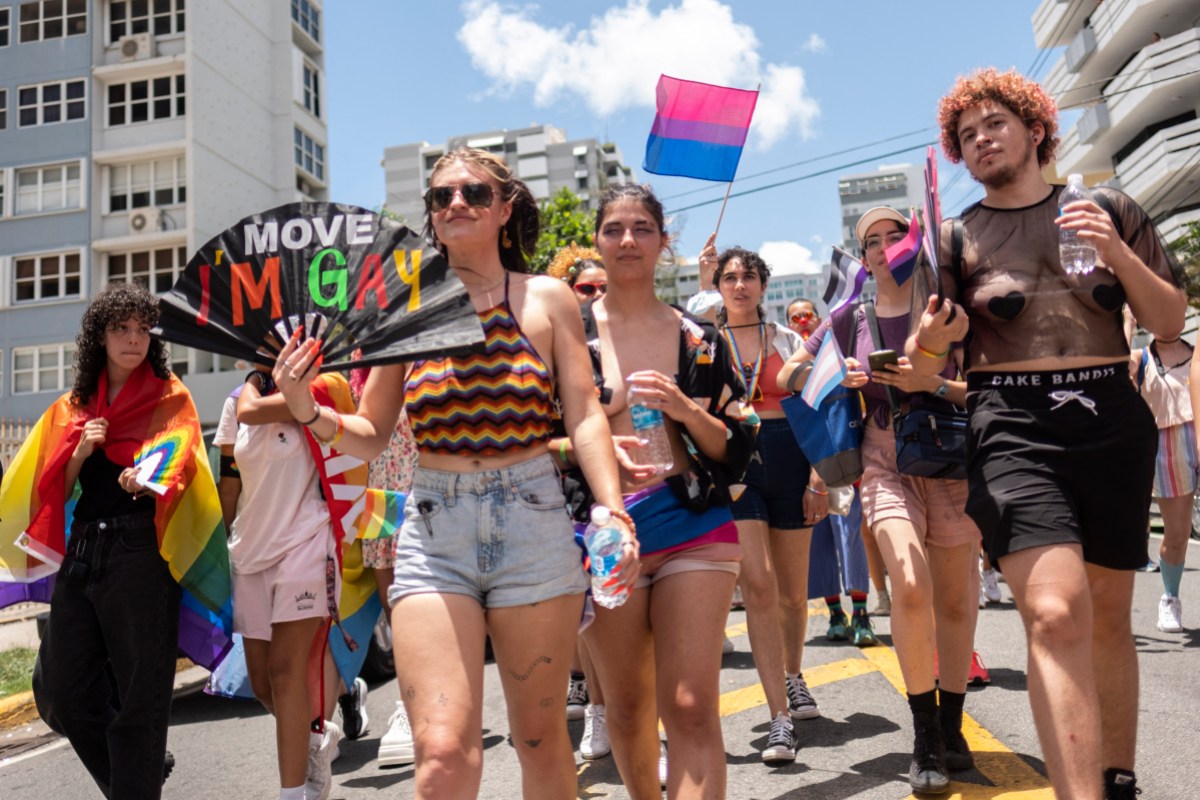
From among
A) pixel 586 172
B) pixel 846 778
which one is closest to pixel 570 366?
pixel 846 778

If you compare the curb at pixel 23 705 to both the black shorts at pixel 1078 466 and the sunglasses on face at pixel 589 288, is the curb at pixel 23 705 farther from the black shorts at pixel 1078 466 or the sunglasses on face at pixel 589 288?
the black shorts at pixel 1078 466

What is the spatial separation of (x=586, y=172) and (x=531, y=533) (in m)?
113

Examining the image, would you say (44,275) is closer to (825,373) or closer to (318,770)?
(318,770)

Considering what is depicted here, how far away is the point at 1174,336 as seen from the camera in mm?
3570

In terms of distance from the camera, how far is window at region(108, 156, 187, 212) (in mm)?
35594

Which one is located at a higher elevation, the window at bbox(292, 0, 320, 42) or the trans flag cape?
the window at bbox(292, 0, 320, 42)

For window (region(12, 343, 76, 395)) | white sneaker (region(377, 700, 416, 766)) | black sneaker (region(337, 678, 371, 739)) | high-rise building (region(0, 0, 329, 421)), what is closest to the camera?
white sneaker (region(377, 700, 416, 766))

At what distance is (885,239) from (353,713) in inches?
151

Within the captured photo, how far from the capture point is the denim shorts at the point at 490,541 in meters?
2.94

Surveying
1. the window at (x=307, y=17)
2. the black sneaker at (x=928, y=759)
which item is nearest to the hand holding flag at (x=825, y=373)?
the black sneaker at (x=928, y=759)

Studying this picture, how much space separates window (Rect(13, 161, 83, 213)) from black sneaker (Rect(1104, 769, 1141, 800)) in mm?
37536

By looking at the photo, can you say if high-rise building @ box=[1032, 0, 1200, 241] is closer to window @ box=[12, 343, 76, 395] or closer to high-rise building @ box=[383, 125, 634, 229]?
window @ box=[12, 343, 76, 395]

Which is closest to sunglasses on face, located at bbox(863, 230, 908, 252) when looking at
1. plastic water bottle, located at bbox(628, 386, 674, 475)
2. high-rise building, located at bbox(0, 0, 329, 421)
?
plastic water bottle, located at bbox(628, 386, 674, 475)

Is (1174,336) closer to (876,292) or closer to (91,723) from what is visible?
(876,292)
